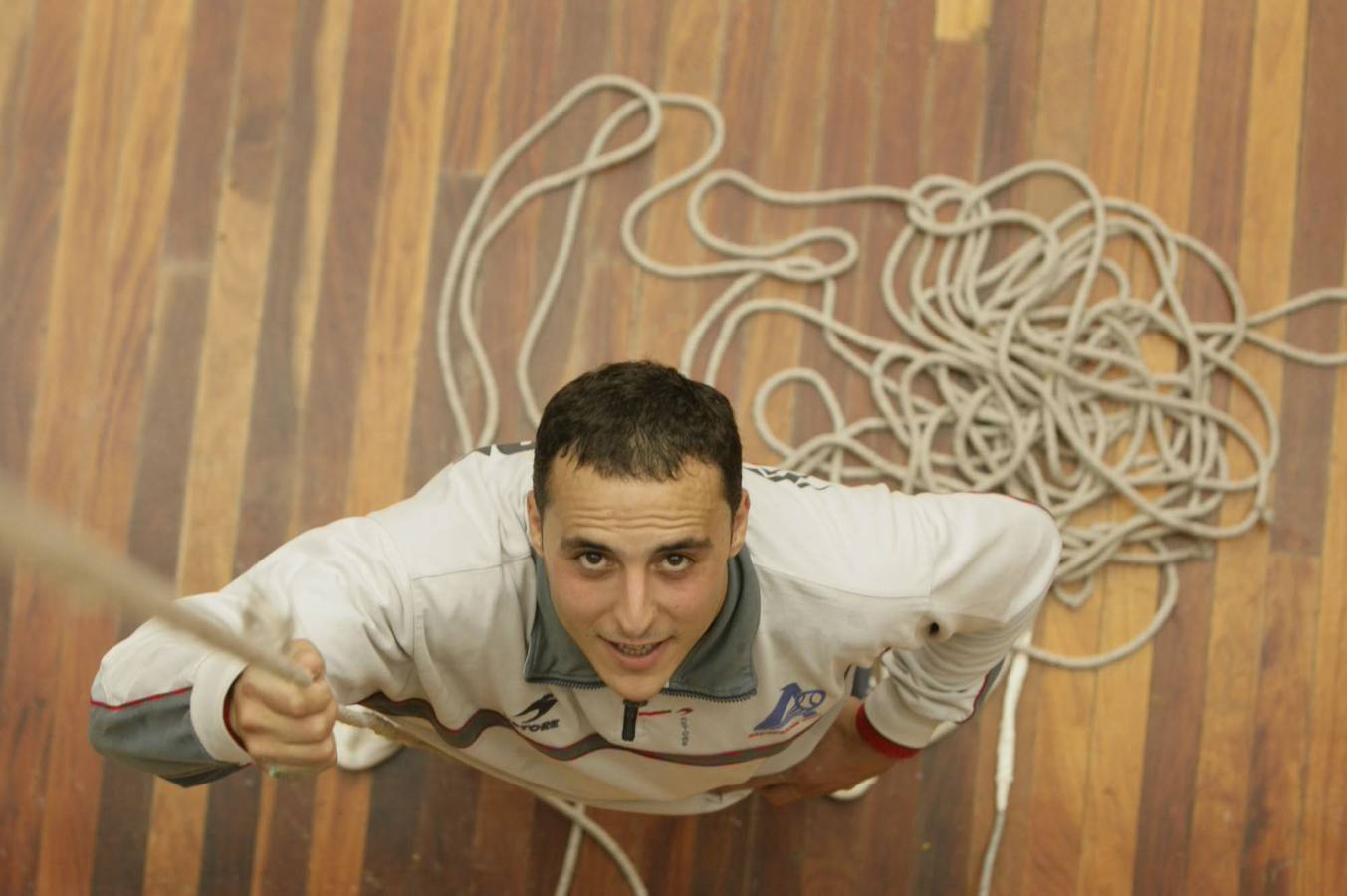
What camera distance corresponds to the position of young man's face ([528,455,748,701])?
3.47 ft

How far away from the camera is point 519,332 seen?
6.31 feet

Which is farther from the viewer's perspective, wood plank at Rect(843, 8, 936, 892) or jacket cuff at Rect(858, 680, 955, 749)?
wood plank at Rect(843, 8, 936, 892)

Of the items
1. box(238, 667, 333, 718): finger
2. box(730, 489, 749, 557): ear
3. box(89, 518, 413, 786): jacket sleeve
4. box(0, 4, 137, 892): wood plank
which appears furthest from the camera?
box(0, 4, 137, 892): wood plank

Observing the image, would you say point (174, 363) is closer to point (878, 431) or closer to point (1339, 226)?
point (878, 431)

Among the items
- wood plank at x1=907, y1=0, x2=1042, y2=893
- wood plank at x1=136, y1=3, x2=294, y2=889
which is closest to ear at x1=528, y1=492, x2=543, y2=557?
wood plank at x1=136, y1=3, x2=294, y2=889

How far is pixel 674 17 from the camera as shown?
2014 millimetres

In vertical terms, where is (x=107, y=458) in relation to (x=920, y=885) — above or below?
above

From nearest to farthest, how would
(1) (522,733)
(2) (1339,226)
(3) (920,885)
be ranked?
(1) (522,733) < (3) (920,885) < (2) (1339,226)

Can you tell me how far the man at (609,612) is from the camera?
106 centimetres

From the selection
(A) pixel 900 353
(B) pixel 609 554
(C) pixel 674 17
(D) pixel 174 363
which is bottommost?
(B) pixel 609 554

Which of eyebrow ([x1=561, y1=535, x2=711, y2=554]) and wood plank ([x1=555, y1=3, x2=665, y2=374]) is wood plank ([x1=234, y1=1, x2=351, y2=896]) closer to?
wood plank ([x1=555, y1=3, x2=665, y2=374])

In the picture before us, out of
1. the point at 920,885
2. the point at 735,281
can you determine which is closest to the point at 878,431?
the point at 735,281

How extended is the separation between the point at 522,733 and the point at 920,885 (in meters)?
0.78

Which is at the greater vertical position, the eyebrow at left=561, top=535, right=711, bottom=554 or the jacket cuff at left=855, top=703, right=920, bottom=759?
the eyebrow at left=561, top=535, right=711, bottom=554
